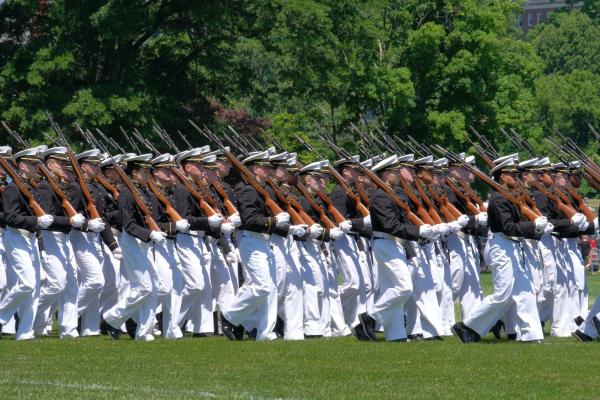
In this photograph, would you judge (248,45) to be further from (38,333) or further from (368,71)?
(38,333)

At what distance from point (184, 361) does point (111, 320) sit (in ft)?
→ 9.45

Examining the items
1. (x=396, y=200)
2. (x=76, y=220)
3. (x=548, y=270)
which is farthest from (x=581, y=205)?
(x=76, y=220)

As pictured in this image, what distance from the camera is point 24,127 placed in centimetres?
3238

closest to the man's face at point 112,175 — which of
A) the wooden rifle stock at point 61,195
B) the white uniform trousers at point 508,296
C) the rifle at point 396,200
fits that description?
the wooden rifle stock at point 61,195

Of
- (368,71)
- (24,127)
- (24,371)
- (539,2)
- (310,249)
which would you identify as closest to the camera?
(24,371)

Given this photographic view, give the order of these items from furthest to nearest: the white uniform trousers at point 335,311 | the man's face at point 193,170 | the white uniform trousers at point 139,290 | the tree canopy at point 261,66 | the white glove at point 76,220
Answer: the tree canopy at point 261,66 < the white uniform trousers at point 335,311 < the man's face at point 193,170 < the white glove at point 76,220 < the white uniform trousers at point 139,290

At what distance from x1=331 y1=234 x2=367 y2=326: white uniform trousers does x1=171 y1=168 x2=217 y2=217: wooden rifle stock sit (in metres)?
1.76

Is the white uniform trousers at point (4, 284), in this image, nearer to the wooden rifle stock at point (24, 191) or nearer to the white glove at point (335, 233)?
the wooden rifle stock at point (24, 191)

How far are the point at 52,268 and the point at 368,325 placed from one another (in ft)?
11.7

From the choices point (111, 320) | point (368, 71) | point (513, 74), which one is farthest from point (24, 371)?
point (513, 74)

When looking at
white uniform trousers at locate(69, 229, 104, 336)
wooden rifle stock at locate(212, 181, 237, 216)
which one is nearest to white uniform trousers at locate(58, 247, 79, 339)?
white uniform trousers at locate(69, 229, 104, 336)

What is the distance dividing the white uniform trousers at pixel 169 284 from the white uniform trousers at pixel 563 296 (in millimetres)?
4341

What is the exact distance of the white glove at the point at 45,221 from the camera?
16.9m

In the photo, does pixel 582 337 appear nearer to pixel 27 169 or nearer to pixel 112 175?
pixel 112 175
